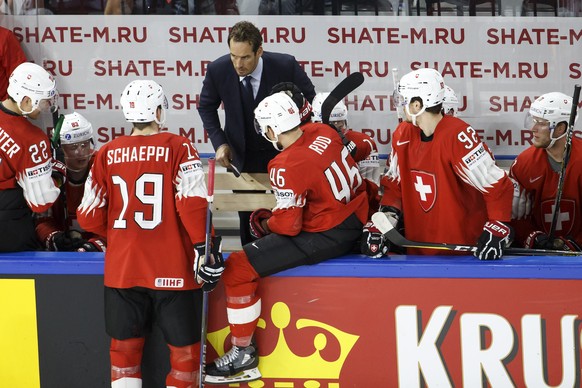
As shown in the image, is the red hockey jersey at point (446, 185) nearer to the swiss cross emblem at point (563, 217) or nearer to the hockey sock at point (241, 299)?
the swiss cross emblem at point (563, 217)

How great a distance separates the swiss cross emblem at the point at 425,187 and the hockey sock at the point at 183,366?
3.46ft

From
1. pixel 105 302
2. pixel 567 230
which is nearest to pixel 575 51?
pixel 567 230

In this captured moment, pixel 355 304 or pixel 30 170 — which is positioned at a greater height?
pixel 30 170

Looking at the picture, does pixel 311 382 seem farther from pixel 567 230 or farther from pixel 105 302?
pixel 567 230

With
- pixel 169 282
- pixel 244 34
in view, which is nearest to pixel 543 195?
pixel 244 34

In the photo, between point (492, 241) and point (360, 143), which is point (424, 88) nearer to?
point (492, 241)

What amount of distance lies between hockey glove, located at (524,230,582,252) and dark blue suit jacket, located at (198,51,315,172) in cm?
129

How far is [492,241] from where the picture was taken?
3578mm

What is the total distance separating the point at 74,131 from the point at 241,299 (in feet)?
4.83

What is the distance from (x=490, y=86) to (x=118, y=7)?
2126 millimetres

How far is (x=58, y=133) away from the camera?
432cm

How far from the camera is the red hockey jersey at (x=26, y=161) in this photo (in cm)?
384

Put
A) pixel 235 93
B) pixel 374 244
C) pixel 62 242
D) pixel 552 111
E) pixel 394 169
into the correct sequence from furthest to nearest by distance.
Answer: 1. pixel 235 93
2. pixel 552 111
3. pixel 62 242
4. pixel 394 169
5. pixel 374 244

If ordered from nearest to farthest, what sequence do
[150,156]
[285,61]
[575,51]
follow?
[150,156], [285,61], [575,51]
